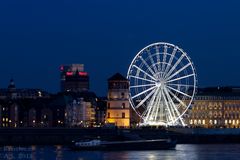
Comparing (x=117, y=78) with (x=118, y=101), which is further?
(x=118, y=101)

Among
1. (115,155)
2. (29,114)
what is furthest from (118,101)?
(115,155)

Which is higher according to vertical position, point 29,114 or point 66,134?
point 29,114

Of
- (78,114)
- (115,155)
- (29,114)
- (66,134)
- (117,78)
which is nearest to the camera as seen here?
(115,155)

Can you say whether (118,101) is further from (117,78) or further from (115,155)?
(115,155)

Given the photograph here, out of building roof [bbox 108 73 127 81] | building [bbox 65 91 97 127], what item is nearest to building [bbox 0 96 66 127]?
building [bbox 65 91 97 127]

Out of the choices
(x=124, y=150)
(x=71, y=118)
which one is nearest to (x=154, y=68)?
(x=124, y=150)

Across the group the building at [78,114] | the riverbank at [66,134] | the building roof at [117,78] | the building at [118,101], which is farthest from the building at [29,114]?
the riverbank at [66,134]

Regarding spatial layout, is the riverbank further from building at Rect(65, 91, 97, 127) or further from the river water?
building at Rect(65, 91, 97, 127)

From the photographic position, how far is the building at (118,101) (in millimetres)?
160750

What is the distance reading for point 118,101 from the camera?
16112 cm

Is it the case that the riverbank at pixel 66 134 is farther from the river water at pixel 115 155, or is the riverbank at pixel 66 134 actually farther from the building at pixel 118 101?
the river water at pixel 115 155

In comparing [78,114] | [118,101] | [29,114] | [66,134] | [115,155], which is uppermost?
[78,114]

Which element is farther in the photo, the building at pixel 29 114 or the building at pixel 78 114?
the building at pixel 78 114

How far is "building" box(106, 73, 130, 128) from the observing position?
527ft
